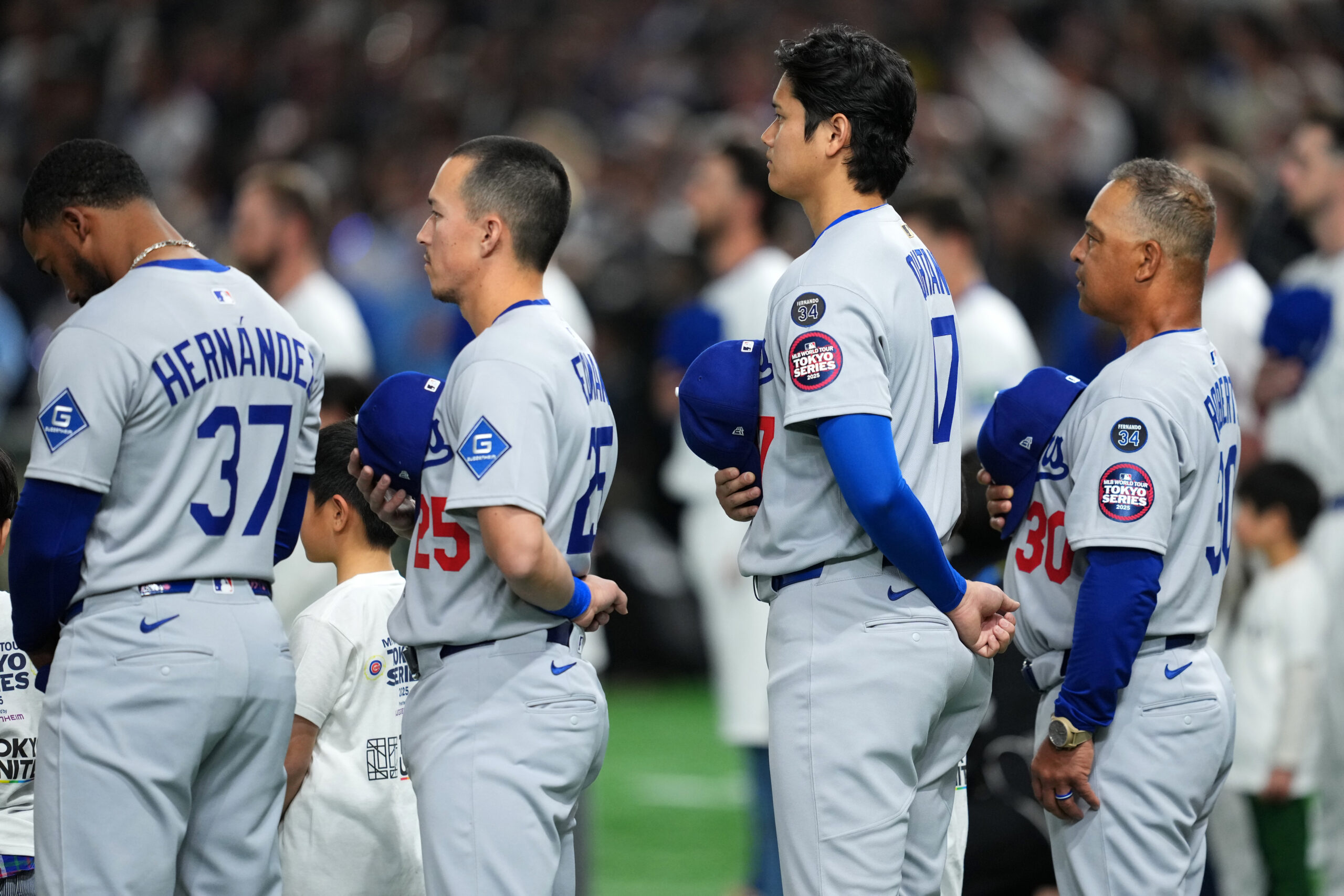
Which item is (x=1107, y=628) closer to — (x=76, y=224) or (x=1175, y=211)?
(x=1175, y=211)

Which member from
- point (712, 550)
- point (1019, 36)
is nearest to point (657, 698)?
point (712, 550)

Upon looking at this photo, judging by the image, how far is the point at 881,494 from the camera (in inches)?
127

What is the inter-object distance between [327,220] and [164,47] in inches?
177

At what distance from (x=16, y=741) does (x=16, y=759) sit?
4cm

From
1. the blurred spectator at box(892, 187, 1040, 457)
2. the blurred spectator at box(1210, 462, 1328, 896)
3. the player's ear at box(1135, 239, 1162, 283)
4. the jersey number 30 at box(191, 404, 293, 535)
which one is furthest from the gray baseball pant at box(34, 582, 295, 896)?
the blurred spectator at box(892, 187, 1040, 457)

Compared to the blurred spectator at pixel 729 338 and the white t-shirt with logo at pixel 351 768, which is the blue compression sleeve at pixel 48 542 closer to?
the white t-shirt with logo at pixel 351 768

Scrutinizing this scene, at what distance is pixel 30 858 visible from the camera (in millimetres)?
3783

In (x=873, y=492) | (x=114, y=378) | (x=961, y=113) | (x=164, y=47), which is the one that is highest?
(x=164, y=47)

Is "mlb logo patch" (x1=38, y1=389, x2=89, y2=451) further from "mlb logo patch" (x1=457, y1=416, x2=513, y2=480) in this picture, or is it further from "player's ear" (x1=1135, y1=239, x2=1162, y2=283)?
"player's ear" (x1=1135, y1=239, x2=1162, y2=283)

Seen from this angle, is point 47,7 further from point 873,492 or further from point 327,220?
point 873,492

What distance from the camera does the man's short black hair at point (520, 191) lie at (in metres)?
3.56

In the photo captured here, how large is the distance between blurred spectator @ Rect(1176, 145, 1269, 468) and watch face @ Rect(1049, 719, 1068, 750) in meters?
3.19

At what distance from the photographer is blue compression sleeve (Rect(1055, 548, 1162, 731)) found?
3.53 metres

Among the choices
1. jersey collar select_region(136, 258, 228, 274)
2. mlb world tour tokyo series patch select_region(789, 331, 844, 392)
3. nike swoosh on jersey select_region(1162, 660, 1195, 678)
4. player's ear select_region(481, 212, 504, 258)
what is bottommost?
nike swoosh on jersey select_region(1162, 660, 1195, 678)
